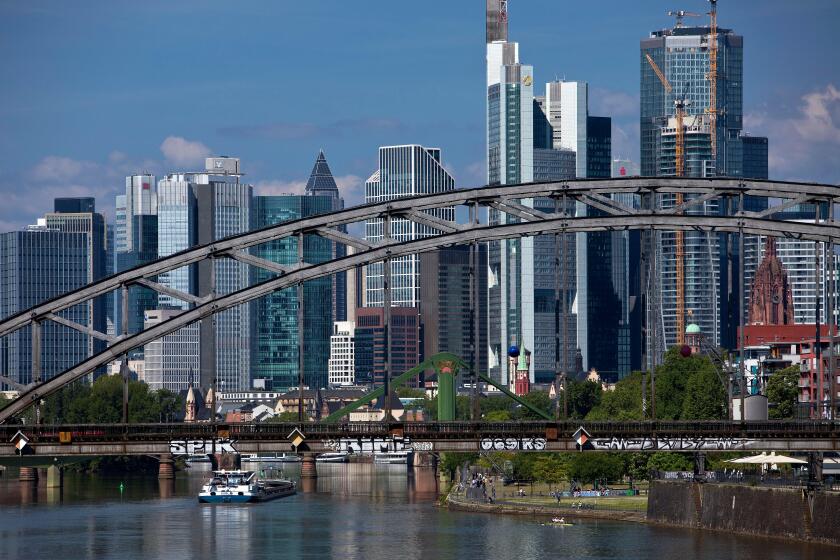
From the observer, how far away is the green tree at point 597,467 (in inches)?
5417

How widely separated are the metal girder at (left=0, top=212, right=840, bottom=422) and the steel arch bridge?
41 millimetres

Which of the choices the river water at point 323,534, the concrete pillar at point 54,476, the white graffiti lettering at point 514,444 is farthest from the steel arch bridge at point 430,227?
the concrete pillar at point 54,476

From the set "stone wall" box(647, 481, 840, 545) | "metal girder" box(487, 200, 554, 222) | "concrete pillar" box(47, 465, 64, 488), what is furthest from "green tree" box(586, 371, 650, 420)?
"metal girder" box(487, 200, 554, 222)

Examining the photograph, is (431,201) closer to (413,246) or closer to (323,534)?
(413,246)

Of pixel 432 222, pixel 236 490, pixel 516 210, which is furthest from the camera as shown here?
pixel 236 490

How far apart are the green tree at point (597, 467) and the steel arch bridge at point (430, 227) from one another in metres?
58.8

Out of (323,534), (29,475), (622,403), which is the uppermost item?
(622,403)

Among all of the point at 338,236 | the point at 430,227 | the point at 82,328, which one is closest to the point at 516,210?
the point at 430,227

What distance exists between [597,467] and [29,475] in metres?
65.1

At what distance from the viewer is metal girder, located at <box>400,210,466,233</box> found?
7692cm

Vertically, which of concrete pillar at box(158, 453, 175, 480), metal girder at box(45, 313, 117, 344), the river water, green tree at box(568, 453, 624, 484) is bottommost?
concrete pillar at box(158, 453, 175, 480)

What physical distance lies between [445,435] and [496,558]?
1286 cm

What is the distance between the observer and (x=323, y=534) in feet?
349

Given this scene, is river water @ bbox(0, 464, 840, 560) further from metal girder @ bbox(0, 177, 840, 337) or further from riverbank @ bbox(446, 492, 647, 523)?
metal girder @ bbox(0, 177, 840, 337)
